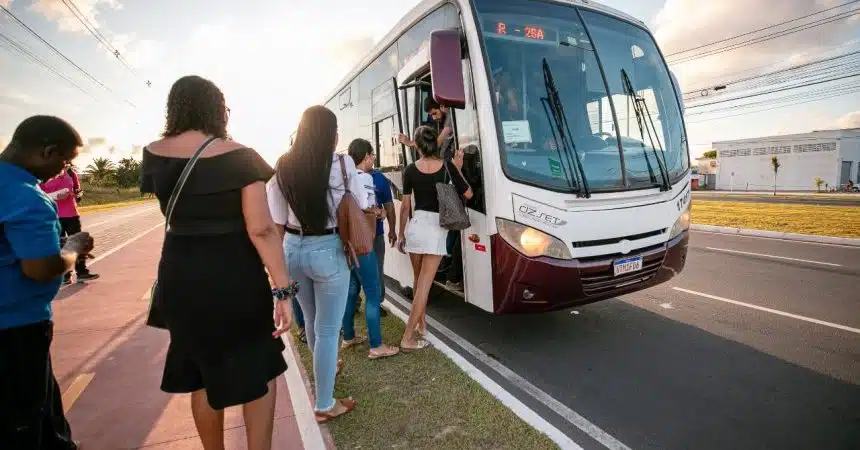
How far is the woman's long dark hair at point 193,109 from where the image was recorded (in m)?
1.98

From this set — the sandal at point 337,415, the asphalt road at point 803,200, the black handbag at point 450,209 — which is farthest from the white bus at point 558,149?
the asphalt road at point 803,200

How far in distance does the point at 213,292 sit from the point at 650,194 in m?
3.85

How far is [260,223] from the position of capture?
6.35 feet

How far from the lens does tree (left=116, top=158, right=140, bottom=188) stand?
70125 millimetres

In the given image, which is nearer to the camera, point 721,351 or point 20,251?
point 20,251

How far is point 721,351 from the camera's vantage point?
427 cm

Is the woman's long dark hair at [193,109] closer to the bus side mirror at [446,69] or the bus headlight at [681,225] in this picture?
the bus side mirror at [446,69]

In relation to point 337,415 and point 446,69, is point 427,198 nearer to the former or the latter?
point 446,69

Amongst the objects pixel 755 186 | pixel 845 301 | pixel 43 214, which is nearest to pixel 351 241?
pixel 43 214

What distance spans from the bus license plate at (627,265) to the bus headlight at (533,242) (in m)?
0.53

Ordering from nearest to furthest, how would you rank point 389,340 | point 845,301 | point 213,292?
point 213,292
point 389,340
point 845,301

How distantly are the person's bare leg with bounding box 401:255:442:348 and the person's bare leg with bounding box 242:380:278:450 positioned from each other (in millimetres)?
2164

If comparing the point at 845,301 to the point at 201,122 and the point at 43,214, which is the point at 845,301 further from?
the point at 43,214

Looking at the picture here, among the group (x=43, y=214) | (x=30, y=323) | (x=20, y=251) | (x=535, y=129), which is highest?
(x=535, y=129)
